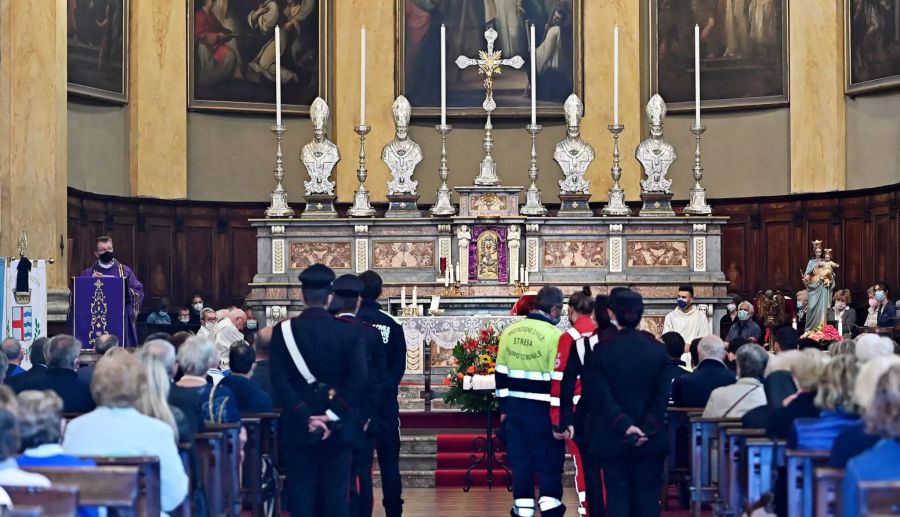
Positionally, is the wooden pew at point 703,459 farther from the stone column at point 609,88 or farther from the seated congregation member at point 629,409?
the stone column at point 609,88

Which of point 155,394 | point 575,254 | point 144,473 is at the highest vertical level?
point 575,254

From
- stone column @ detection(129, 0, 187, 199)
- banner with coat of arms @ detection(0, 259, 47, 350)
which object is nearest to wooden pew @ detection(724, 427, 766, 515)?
banner with coat of arms @ detection(0, 259, 47, 350)

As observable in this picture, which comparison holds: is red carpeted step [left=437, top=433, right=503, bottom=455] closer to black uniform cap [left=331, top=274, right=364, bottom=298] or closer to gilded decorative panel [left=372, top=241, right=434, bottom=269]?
gilded decorative panel [left=372, top=241, right=434, bottom=269]

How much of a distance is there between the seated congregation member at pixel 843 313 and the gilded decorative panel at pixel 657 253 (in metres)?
2.28

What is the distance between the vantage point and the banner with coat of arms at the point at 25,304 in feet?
48.9

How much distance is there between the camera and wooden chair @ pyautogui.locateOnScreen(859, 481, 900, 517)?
222 inches

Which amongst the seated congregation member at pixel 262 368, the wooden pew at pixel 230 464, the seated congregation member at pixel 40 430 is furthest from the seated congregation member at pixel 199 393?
the seated congregation member at pixel 40 430

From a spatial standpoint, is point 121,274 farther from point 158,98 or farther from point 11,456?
point 11,456

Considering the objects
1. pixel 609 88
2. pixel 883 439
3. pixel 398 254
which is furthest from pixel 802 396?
pixel 609 88

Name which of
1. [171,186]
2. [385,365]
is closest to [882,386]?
[385,365]

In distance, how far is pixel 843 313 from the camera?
19078 mm

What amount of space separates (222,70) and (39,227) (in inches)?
274

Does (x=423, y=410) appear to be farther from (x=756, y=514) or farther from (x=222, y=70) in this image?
(x=222, y=70)

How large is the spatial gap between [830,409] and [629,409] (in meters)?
1.59
